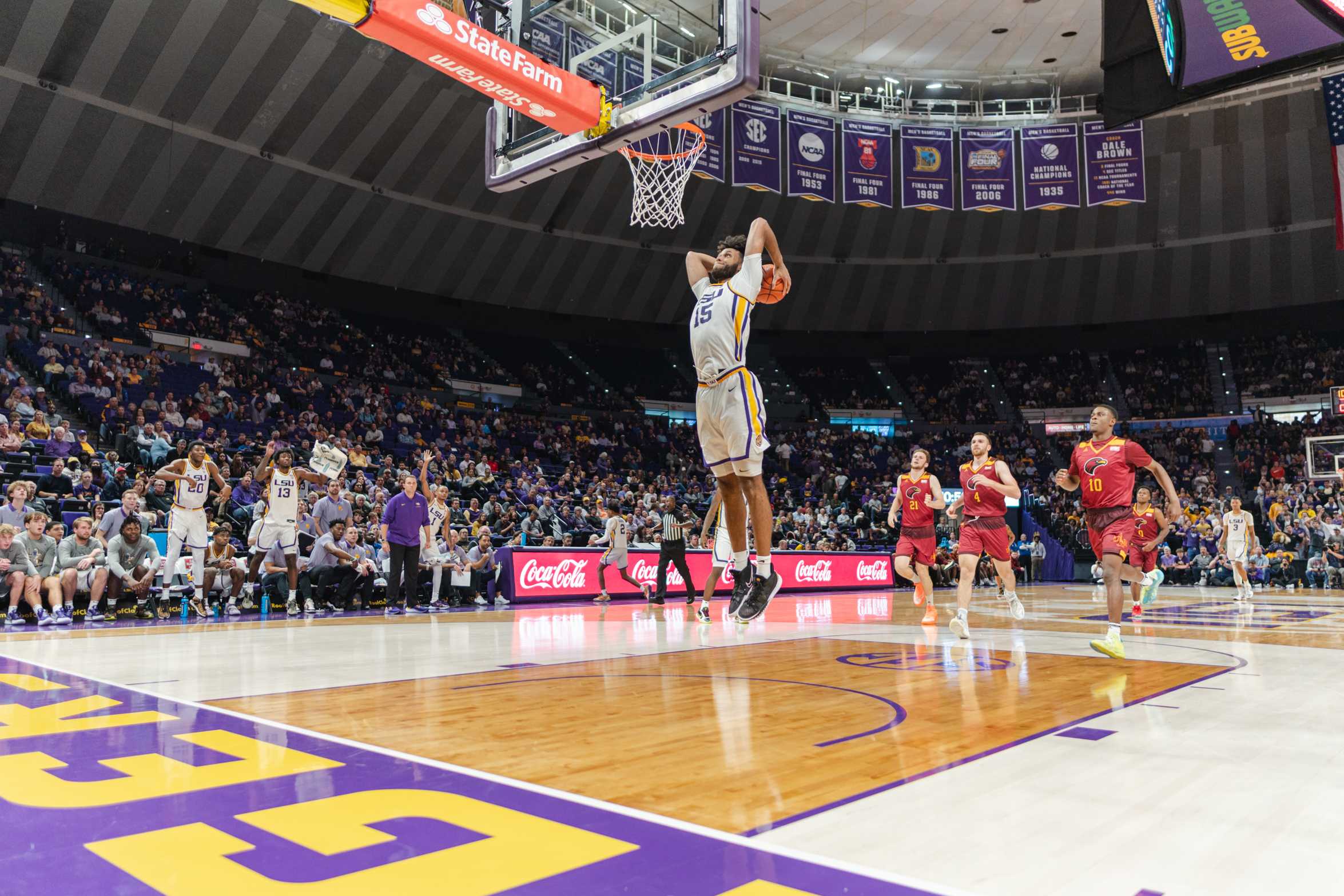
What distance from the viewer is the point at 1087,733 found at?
3.39 metres

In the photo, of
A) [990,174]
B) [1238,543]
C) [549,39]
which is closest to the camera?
[549,39]

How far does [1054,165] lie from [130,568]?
23.2 m

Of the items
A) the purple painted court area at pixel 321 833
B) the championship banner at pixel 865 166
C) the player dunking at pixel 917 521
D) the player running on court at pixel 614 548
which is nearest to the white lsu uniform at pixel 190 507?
the player running on court at pixel 614 548

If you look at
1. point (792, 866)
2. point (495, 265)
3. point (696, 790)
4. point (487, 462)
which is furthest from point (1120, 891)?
point (495, 265)

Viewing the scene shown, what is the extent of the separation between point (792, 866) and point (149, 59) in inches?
931

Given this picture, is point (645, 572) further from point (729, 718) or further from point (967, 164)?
point (967, 164)

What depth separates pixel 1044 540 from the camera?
27.0 m

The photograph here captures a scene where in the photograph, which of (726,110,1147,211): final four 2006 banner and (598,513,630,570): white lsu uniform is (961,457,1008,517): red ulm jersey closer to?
(598,513,630,570): white lsu uniform

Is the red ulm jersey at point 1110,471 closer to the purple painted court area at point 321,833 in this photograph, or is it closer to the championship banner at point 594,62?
the purple painted court area at point 321,833

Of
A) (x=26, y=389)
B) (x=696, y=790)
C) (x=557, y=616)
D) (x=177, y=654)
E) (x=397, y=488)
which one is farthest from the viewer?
(x=397, y=488)

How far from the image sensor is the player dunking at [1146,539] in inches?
424

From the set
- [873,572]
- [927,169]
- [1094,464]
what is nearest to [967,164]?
[927,169]

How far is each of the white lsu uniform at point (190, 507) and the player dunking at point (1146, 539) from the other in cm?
1090

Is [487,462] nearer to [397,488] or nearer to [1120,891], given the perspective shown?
[397,488]
